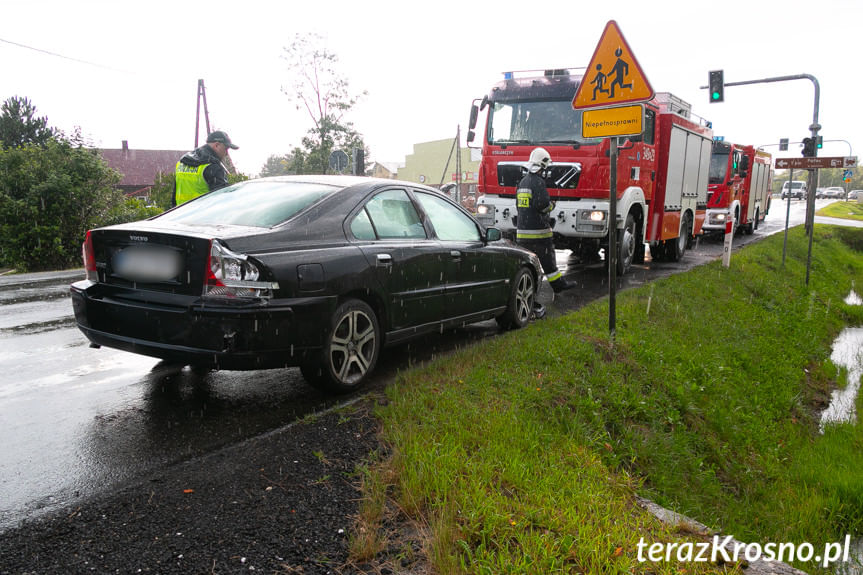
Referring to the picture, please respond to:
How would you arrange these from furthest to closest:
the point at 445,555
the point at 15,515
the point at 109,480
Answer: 1. the point at 109,480
2. the point at 15,515
3. the point at 445,555

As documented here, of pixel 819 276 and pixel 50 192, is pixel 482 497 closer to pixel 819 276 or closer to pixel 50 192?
pixel 50 192

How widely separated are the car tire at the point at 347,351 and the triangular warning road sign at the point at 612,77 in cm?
300

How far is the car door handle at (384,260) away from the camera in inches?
178

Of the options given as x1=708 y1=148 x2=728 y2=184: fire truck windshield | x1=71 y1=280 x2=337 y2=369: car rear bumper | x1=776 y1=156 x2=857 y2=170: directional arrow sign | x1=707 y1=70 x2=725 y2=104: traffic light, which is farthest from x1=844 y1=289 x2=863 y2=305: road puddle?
x1=71 y1=280 x2=337 y2=369: car rear bumper

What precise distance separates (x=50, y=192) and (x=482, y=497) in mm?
13566

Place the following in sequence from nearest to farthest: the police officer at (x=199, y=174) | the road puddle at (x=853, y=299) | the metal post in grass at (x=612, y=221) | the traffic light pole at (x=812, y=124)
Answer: the metal post in grass at (x=612, y=221) → the police officer at (x=199, y=174) → the road puddle at (x=853, y=299) → the traffic light pole at (x=812, y=124)

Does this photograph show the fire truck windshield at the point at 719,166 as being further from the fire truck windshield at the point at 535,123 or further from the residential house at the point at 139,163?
the residential house at the point at 139,163

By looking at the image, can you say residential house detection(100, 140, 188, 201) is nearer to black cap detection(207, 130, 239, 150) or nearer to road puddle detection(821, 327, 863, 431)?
black cap detection(207, 130, 239, 150)

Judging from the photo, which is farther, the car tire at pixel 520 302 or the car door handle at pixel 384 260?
the car tire at pixel 520 302

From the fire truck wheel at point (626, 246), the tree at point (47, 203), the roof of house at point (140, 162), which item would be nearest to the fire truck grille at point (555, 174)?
the fire truck wheel at point (626, 246)

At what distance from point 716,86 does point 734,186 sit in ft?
15.0

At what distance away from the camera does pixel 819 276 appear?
16250mm

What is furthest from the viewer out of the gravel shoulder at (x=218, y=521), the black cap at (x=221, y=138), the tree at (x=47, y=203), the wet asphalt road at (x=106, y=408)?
the tree at (x=47, y=203)

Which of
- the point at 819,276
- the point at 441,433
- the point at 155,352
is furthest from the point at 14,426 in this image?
the point at 819,276
